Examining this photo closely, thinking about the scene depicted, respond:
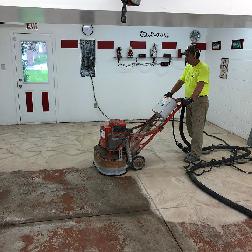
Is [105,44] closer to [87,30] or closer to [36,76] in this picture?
[87,30]

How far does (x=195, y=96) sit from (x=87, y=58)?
3.27 m

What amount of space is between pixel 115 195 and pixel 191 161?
4.99 ft

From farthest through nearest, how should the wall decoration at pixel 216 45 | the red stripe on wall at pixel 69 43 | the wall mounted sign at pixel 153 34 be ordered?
the wall mounted sign at pixel 153 34 < the wall decoration at pixel 216 45 < the red stripe on wall at pixel 69 43

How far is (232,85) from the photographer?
19.3 ft

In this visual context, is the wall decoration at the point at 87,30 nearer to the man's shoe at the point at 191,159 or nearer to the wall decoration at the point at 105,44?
the wall decoration at the point at 105,44

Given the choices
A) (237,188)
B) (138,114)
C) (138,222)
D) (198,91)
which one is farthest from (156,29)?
(138,222)

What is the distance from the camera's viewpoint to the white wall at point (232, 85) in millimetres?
5414

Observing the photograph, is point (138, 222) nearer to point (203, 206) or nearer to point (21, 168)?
point (203, 206)

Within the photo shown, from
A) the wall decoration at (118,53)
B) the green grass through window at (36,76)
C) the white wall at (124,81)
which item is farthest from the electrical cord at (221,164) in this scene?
the green grass through window at (36,76)

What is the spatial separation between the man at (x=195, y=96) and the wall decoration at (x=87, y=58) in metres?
2.68

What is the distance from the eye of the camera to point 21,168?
3.93m

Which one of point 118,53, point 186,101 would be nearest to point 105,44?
point 118,53

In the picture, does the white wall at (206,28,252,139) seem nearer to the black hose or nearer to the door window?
the black hose

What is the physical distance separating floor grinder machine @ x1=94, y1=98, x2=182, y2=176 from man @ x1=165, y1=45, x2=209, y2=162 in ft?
1.01
